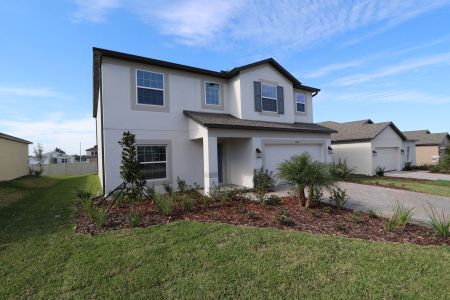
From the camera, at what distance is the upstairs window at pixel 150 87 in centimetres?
1147

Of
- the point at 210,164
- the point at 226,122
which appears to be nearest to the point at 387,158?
the point at 226,122

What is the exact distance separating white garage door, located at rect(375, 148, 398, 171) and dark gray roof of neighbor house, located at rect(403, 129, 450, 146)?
1324 cm

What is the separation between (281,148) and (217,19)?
7419mm

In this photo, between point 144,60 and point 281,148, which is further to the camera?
point 281,148

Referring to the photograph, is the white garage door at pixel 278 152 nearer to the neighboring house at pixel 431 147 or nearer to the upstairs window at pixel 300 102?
the upstairs window at pixel 300 102

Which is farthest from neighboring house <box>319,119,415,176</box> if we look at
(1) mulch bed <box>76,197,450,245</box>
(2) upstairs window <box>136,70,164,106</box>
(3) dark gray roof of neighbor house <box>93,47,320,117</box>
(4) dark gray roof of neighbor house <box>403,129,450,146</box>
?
(2) upstairs window <box>136,70,164,106</box>

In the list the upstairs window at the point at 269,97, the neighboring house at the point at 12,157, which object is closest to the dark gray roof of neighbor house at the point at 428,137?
the upstairs window at the point at 269,97

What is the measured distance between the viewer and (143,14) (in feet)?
31.9

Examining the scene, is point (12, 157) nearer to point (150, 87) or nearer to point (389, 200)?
point (150, 87)

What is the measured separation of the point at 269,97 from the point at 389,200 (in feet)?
26.3

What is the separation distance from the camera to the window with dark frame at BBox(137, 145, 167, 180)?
11.6 m

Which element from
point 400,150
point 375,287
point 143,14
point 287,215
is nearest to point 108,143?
point 143,14

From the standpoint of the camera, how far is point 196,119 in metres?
11.5

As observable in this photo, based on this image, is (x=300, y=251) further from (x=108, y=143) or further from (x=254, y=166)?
(x=108, y=143)
